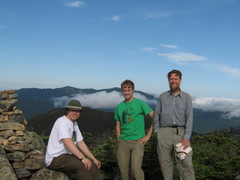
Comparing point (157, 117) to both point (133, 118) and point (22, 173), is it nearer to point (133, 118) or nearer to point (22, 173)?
point (133, 118)

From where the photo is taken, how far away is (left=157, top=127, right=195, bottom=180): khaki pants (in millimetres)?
6152

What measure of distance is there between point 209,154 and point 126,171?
5297mm

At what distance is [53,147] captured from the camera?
580 cm

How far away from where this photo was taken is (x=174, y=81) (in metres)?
6.18

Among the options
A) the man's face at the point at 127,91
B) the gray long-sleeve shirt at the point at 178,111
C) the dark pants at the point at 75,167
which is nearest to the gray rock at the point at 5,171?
the dark pants at the point at 75,167

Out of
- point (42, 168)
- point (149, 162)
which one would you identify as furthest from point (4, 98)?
point (149, 162)

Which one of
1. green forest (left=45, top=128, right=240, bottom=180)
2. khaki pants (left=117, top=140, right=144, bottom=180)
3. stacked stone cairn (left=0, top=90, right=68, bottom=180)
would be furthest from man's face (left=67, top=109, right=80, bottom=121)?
green forest (left=45, top=128, right=240, bottom=180)

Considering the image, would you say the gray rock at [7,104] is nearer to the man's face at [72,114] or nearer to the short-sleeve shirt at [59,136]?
the short-sleeve shirt at [59,136]

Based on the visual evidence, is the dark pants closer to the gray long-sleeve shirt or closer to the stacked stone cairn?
the stacked stone cairn

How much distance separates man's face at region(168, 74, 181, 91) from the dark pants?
2.60 m

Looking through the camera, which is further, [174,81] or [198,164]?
[198,164]

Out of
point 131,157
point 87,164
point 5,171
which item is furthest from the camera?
point 131,157

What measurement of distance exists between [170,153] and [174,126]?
2.34ft

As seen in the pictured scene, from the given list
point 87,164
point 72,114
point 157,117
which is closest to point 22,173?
point 87,164
